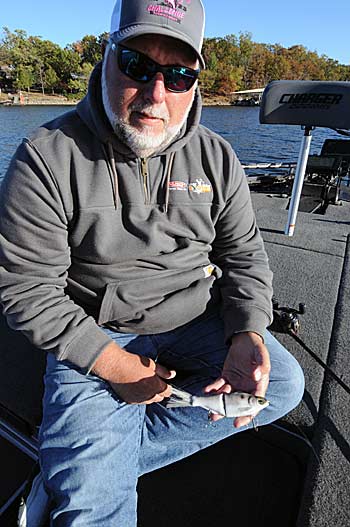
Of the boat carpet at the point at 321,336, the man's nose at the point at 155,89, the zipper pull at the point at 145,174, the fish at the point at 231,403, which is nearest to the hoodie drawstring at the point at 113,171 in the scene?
the zipper pull at the point at 145,174

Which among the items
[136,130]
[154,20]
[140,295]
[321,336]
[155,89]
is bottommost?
[321,336]

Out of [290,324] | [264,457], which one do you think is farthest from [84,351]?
[290,324]

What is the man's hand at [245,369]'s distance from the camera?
137 centimetres

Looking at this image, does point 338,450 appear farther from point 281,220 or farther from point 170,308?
point 281,220

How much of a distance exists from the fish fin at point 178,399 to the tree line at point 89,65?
62.7 m

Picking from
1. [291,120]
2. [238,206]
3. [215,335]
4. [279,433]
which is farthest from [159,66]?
[291,120]

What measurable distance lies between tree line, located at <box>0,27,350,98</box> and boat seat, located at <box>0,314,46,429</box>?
62.3 metres

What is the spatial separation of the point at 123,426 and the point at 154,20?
1.40 metres

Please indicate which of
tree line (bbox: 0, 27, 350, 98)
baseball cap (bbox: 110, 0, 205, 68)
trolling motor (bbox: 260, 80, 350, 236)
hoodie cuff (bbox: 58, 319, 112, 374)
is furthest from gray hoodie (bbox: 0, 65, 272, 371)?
tree line (bbox: 0, 27, 350, 98)

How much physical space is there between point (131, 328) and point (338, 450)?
0.96 meters

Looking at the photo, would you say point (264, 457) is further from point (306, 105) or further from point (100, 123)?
point (306, 105)

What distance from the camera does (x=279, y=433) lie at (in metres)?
1.62

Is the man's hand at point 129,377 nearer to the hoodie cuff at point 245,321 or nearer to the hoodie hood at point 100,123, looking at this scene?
the hoodie cuff at point 245,321

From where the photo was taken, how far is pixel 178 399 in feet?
4.48
